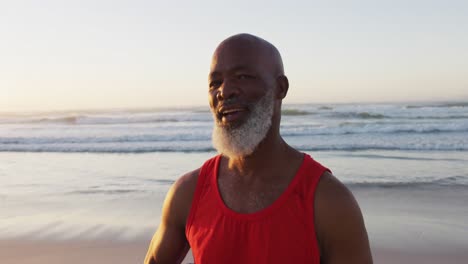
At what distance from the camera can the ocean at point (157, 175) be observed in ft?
22.1

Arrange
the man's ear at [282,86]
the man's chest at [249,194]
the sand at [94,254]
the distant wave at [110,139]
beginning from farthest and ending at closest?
the distant wave at [110,139], the sand at [94,254], the man's ear at [282,86], the man's chest at [249,194]

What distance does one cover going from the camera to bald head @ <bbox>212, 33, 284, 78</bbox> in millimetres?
2062

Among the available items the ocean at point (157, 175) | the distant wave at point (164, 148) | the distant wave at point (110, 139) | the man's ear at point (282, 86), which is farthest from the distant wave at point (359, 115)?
the man's ear at point (282, 86)

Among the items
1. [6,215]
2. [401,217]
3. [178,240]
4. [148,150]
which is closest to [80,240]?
[6,215]

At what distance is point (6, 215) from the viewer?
291 inches

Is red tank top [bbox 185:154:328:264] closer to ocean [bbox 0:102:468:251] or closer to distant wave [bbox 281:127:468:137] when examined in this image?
ocean [bbox 0:102:468:251]

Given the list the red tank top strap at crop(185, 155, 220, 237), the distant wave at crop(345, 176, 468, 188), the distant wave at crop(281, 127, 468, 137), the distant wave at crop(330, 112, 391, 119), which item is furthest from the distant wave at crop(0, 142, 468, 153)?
the distant wave at crop(330, 112, 391, 119)

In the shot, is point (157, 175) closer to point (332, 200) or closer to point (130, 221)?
point (130, 221)

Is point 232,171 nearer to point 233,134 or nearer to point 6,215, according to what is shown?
point 233,134

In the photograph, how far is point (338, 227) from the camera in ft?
6.24

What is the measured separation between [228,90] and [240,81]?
6cm

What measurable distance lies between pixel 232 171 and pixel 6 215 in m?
6.06

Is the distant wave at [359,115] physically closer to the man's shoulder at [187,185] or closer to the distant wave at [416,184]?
the distant wave at [416,184]

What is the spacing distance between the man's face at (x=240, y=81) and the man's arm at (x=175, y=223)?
33cm
